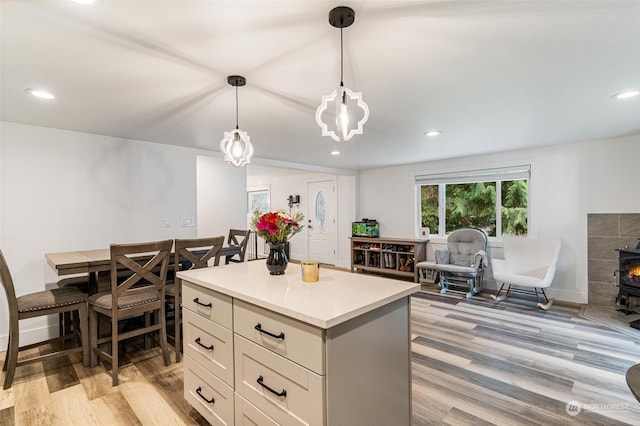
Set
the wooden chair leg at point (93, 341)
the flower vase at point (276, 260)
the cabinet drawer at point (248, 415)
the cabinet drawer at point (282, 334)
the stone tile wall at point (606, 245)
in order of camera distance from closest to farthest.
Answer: the cabinet drawer at point (282, 334) → the cabinet drawer at point (248, 415) → the flower vase at point (276, 260) → the wooden chair leg at point (93, 341) → the stone tile wall at point (606, 245)

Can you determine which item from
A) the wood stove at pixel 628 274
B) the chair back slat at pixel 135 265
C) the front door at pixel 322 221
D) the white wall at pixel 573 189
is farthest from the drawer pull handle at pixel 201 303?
the front door at pixel 322 221

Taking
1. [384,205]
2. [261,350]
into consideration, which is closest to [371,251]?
[384,205]

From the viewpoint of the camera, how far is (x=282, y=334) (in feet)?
4.37

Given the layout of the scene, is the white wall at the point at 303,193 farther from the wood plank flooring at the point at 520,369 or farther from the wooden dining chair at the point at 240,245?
the wood plank flooring at the point at 520,369

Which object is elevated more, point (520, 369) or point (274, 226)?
point (274, 226)

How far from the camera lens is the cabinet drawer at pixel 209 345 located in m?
1.65

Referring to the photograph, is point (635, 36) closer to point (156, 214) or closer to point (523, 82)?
point (523, 82)

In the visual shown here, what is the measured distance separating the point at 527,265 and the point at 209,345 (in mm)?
4401

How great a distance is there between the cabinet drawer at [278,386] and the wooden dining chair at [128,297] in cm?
125

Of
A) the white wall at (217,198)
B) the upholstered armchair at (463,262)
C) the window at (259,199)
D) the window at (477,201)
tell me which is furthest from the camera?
the window at (259,199)

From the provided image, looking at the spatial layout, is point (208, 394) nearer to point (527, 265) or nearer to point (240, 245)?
point (240, 245)

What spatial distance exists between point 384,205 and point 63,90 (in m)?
5.19

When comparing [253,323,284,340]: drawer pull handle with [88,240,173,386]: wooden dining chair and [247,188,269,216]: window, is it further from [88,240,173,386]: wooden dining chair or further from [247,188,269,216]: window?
[247,188,269,216]: window

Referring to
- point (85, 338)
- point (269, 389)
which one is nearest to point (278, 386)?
point (269, 389)
